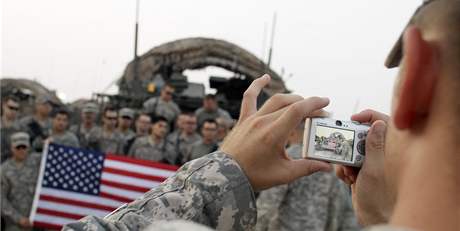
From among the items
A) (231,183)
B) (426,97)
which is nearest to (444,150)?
(426,97)

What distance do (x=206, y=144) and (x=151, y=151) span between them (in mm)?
673

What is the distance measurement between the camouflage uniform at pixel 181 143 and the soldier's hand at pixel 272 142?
5540 mm

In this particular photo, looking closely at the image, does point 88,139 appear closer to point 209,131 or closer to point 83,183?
point 209,131

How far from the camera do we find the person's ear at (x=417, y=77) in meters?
0.82

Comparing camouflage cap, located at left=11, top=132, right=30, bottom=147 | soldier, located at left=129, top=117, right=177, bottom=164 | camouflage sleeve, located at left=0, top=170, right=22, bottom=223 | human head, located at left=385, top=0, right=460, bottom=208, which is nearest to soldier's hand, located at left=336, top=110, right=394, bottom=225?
human head, located at left=385, top=0, right=460, bottom=208

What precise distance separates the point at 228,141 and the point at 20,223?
482 centimetres

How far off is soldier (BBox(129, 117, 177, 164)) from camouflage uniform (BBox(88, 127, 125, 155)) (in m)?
0.51

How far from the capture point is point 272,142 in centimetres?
137

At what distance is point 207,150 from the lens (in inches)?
265

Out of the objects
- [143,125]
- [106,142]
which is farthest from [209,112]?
[106,142]

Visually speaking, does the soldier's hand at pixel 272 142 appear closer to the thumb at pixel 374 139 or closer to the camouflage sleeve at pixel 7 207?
the thumb at pixel 374 139

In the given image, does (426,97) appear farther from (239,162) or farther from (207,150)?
(207,150)

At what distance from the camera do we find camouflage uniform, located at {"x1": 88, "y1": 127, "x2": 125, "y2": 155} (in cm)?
744

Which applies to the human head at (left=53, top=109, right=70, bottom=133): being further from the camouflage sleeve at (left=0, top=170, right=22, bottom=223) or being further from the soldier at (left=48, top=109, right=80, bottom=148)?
the camouflage sleeve at (left=0, top=170, right=22, bottom=223)
